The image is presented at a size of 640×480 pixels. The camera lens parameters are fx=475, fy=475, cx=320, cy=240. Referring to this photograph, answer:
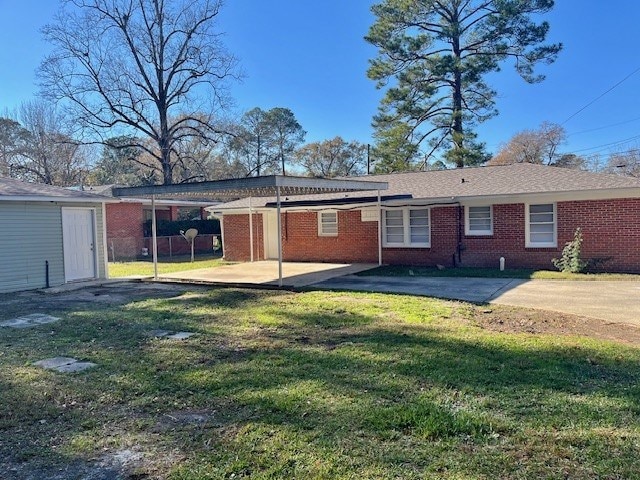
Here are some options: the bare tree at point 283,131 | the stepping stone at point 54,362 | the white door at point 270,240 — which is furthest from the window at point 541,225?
the bare tree at point 283,131

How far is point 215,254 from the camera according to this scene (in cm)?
2516

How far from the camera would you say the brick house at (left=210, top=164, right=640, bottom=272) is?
12914mm

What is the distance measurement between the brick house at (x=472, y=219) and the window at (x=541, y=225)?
0.09 feet

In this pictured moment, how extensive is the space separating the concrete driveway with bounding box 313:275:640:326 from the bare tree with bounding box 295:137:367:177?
2999 centimetres

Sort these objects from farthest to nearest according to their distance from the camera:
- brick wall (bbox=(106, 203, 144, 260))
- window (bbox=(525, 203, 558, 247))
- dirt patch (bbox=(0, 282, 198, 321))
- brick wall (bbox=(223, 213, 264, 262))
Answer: brick wall (bbox=(106, 203, 144, 260)) → brick wall (bbox=(223, 213, 264, 262)) → window (bbox=(525, 203, 558, 247)) → dirt patch (bbox=(0, 282, 198, 321))

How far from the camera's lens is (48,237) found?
1252 centimetres

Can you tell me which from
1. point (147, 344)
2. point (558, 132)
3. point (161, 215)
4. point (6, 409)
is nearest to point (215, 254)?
point (161, 215)

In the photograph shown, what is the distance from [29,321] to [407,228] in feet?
37.2

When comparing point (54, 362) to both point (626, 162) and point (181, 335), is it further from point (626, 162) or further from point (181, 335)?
point (626, 162)

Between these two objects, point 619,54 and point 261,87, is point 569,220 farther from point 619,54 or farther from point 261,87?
point 261,87

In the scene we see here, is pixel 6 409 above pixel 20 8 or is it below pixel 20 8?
below

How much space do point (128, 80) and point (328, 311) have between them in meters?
25.8

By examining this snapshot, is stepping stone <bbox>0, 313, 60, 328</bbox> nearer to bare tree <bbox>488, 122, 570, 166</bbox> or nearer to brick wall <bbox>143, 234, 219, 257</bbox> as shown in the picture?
brick wall <bbox>143, 234, 219, 257</bbox>

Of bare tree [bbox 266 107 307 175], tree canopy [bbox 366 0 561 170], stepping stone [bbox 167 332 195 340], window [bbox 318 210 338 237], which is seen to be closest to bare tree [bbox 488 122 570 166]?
tree canopy [bbox 366 0 561 170]
